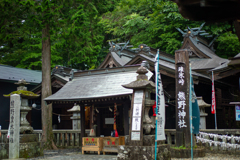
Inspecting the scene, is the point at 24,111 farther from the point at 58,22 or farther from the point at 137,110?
the point at 58,22

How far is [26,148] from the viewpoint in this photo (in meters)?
11.7

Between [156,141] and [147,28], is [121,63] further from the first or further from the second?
[156,141]

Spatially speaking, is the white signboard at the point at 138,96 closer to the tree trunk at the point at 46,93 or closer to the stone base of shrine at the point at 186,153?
the stone base of shrine at the point at 186,153

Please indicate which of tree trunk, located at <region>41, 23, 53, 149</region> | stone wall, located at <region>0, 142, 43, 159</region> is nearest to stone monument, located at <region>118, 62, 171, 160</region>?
stone wall, located at <region>0, 142, 43, 159</region>

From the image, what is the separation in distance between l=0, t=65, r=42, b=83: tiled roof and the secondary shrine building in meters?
3.55

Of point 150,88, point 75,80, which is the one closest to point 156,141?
point 150,88

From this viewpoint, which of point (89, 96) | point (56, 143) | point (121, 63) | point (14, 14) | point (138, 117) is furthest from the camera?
point (121, 63)

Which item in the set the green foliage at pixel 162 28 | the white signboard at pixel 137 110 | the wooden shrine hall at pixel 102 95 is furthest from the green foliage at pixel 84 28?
the white signboard at pixel 137 110

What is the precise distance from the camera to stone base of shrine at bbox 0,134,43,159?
1156 cm

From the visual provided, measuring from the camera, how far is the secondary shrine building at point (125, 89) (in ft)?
44.2

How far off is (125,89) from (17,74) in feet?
43.8

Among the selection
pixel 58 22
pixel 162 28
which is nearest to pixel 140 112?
pixel 58 22

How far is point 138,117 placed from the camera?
380 inches

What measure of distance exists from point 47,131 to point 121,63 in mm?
7636
